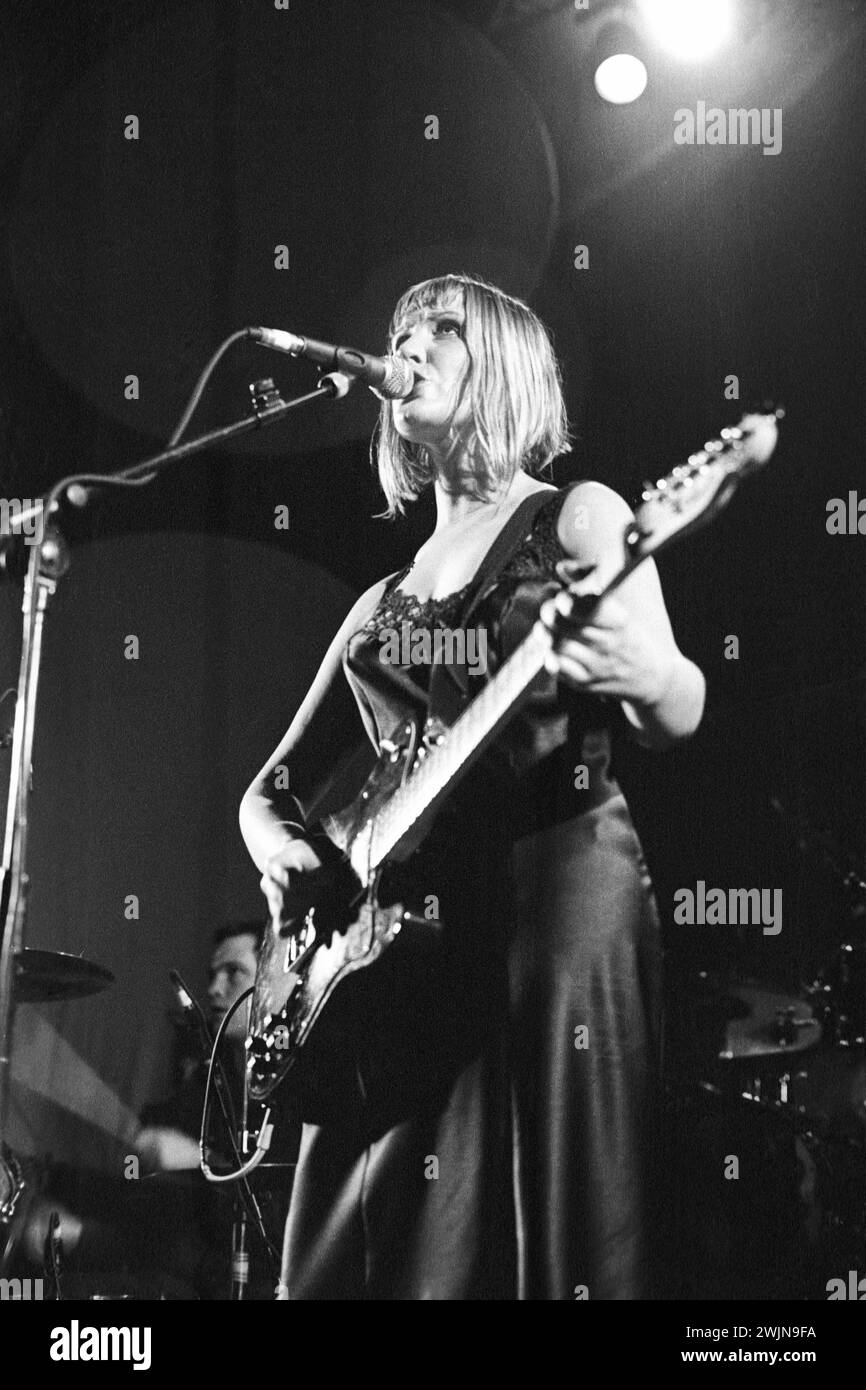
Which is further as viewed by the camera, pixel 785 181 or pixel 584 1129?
pixel 785 181

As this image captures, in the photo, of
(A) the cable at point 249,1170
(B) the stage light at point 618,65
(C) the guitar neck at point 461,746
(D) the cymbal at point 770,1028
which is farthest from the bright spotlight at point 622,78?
(A) the cable at point 249,1170

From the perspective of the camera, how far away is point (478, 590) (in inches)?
96.8

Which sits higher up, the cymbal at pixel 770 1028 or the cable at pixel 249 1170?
the cymbal at pixel 770 1028

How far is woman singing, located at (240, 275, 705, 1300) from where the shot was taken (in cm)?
231

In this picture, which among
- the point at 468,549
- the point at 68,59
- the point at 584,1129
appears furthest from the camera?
the point at 68,59

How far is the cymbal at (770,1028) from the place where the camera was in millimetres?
2314

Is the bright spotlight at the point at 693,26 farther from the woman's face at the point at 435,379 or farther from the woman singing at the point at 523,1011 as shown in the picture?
the woman singing at the point at 523,1011

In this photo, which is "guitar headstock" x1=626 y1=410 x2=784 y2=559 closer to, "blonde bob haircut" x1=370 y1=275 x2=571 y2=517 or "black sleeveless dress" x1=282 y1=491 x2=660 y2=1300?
"black sleeveless dress" x1=282 y1=491 x2=660 y2=1300

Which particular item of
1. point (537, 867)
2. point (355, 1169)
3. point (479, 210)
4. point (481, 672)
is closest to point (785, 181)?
point (479, 210)

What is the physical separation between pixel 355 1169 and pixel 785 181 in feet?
6.39

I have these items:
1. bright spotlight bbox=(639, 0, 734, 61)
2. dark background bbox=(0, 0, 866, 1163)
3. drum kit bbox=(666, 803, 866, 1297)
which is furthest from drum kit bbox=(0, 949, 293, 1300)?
bright spotlight bbox=(639, 0, 734, 61)

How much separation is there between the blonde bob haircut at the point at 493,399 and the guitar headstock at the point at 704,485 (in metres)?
0.54
